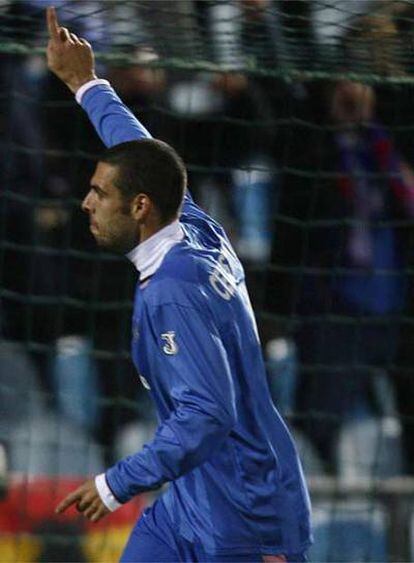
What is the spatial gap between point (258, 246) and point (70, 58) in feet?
4.99

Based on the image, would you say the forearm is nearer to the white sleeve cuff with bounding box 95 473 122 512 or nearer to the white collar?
the white collar

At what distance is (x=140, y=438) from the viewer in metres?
5.09

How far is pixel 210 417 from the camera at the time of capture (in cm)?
291

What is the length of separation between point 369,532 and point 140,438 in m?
0.83

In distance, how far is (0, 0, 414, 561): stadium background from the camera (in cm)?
488

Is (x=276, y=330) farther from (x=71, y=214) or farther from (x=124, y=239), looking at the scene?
(x=124, y=239)

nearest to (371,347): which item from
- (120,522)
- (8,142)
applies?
(120,522)

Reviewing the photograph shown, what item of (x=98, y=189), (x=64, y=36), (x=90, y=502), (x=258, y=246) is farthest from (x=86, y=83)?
(x=258, y=246)

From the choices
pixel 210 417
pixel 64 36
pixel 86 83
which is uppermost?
pixel 64 36

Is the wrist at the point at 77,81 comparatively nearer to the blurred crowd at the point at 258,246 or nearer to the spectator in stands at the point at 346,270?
the blurred crowd at the point at 258,246

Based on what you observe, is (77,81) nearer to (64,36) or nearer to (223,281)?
(64,36)

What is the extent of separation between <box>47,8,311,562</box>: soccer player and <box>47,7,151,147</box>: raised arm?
41 cm

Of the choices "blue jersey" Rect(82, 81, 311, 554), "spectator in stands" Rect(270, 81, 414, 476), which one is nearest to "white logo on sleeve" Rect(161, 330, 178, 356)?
"blue jersey" Rect(82, 81, 311, 554)

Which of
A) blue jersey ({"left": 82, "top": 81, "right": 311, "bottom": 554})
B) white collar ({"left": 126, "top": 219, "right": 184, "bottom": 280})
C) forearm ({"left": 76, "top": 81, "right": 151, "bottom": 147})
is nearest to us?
blue jersey ({"left": 82, "top": 81, "right": 311, "bottom": 554})
